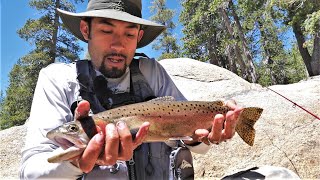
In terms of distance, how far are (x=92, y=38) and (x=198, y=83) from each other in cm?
637

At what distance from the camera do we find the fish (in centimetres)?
192

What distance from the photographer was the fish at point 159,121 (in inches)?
75.5

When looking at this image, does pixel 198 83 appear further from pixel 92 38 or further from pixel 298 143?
pixel 92 38

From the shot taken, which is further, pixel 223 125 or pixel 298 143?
pixel 298 143

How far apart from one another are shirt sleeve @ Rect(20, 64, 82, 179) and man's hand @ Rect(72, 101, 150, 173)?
15 cm

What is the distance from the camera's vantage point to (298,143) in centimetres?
590

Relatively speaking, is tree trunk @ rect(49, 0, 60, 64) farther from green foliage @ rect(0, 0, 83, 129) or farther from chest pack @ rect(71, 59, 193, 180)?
chest pack @ rect(71, 59, 193, 180)

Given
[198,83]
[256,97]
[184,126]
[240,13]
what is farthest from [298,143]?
[240,13]

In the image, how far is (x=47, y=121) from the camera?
2320 mm

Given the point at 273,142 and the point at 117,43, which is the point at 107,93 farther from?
the point at 273,142

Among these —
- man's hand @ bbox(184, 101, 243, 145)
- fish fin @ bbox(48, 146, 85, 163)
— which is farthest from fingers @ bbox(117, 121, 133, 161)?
man's hand @ bbox(184, 101, 243, 145)

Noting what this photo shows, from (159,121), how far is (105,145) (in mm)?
473

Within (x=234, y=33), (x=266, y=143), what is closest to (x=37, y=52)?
(x=234, y=33)

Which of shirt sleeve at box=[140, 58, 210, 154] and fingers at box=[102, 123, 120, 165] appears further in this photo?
shirt sleeve at box=[140, 58, 210, 154]
